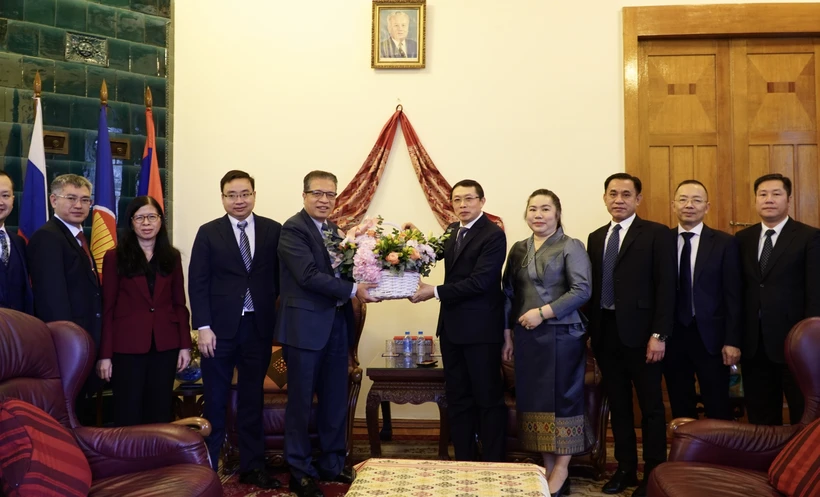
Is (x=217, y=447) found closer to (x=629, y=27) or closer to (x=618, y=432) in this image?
(x=618, y=432)

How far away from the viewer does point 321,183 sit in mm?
3693

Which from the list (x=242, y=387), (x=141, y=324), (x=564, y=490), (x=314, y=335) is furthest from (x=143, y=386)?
(x=564, y=490)

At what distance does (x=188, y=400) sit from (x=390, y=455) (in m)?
1.33

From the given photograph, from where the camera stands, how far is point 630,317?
3.61 meters

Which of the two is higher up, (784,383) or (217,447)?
(784,383)

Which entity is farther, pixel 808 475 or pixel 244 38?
pixel 244 38

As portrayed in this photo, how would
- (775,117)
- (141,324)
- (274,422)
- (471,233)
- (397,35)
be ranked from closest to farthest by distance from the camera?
1. (141,324)
2. (471,233)
3. (274,422)
4. (775,117)
5. (397,35)

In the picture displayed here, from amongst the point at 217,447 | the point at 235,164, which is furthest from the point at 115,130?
the point at 217,447

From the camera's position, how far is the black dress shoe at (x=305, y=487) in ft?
11.6

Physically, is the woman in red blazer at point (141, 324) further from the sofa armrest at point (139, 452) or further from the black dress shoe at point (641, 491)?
the black dress shoe at point (641, 491)

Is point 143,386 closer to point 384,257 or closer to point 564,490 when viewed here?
point 384,257

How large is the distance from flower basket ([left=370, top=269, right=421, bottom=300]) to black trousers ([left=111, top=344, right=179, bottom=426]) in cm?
114

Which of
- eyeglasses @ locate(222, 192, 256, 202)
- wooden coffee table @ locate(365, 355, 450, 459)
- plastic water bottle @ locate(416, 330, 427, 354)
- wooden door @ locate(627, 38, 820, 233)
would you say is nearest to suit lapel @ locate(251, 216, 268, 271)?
eyeglasses @ locate(222, 192, 256, 202)

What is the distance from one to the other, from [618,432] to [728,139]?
252 cm
